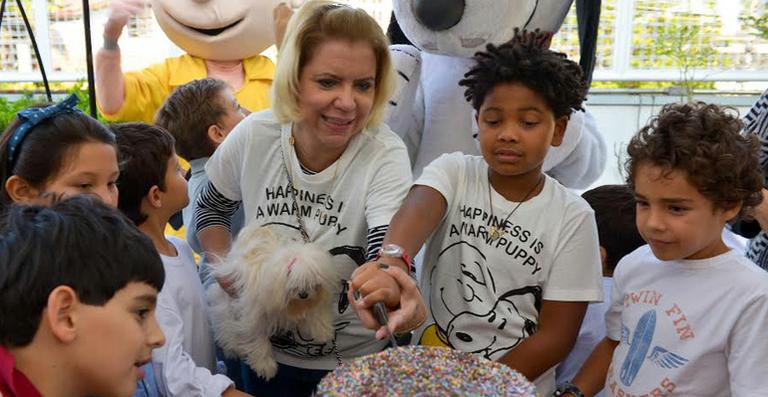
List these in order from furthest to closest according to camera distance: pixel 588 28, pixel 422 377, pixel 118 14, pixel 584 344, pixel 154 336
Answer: pixel 118 14 < pixel 588 28 < pixel 584 344 < pixel 154 336 < pixel 422 377

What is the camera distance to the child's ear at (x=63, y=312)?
0.82 meters

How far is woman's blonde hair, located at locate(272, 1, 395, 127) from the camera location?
123 centimetres

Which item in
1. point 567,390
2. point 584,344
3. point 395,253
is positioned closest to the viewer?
point 395,253

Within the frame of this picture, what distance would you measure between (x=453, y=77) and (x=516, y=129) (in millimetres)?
544

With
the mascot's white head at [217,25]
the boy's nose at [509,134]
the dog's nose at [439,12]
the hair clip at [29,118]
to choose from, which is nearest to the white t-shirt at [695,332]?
the boy's nose at [509,134]

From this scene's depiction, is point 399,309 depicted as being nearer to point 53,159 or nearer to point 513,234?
point 513,234

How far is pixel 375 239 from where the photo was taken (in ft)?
3.87

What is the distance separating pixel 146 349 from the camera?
91 centimetres

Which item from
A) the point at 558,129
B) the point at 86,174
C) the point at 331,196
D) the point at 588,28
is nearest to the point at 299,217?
the point at 331,196

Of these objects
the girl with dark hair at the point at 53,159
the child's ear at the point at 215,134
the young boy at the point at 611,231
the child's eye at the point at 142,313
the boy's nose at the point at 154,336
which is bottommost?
the young boy at the point at 611,231

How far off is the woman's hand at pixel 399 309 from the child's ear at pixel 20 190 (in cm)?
59

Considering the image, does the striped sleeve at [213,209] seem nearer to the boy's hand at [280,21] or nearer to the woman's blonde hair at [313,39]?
the woman's blonde hair at [313,39]

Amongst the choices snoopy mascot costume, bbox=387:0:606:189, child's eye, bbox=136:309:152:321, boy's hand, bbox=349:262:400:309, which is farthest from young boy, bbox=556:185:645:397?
A: child's eye, bbox=136:309:152:321

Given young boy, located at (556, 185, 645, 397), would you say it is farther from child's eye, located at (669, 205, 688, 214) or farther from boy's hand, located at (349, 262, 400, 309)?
boy's hand, located at (349, 262, 400, 309)
